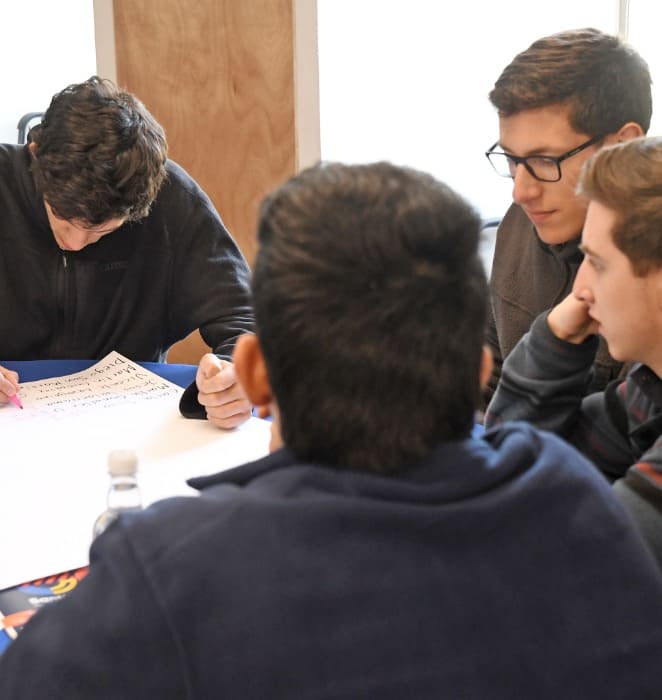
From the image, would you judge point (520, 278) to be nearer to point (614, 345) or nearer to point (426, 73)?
point (614, 345)

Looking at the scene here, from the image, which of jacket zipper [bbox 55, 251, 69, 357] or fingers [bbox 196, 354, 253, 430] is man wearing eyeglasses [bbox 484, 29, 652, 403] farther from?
jacket zipper [bbox 55, 251, 69, 357]

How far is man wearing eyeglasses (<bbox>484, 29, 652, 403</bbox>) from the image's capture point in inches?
63.9

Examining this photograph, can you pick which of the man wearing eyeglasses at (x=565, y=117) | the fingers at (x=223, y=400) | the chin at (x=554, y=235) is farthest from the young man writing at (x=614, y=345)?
the fingers at (x=223, y=400)

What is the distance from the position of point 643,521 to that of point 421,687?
0.47 metres

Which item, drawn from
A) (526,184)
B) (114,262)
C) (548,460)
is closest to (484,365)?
(548,460)

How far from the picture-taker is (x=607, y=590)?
2.25ft

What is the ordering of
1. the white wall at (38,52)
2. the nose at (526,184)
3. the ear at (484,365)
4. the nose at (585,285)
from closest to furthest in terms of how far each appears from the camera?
the ear at (484,365) < the nose at (585,285) < the nose at (526,184) < the white wall at (38,52)

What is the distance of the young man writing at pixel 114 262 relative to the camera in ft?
5.84

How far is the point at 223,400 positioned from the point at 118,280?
0.63 m

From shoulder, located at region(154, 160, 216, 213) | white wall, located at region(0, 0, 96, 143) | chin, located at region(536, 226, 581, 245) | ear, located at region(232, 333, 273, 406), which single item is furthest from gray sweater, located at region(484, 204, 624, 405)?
white wall, located at region(0, 0, 96, 143)

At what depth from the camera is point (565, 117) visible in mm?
1629

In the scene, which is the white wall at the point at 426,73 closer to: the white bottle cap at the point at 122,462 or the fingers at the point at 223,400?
the fingers at the point at 223,400

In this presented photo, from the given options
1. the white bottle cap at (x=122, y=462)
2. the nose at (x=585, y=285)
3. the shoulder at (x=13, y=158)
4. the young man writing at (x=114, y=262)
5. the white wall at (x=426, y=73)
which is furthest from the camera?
the white wall at (x=426, y=73)

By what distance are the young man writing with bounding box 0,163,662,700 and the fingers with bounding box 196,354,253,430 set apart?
0.84 m
